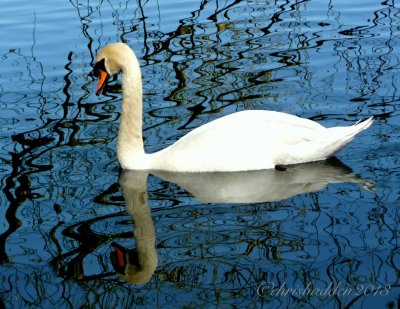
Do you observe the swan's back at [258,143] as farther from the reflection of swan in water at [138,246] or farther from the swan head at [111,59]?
the swan head at [111,59]

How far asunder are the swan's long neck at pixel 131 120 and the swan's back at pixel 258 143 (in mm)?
440

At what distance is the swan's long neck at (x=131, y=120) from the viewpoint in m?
7.39


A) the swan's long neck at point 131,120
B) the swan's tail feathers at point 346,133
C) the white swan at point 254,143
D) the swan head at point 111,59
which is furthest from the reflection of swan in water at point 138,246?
the swan's tail feathers at point 346,133

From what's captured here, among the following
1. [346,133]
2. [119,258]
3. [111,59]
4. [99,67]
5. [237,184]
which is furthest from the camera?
[99,67]

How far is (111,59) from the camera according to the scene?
7.53 metres

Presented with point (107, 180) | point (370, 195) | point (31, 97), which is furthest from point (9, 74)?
point (370, 195)

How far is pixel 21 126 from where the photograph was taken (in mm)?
8492

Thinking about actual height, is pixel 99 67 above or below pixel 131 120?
above

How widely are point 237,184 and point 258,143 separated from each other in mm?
402

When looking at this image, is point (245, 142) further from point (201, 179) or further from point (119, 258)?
point (119, 258)

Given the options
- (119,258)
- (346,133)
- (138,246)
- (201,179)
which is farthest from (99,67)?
(119,258)

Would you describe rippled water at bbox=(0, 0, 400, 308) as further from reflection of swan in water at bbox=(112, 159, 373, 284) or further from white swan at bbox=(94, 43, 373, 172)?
white swan at bbox=(94, 43, 373, 172)

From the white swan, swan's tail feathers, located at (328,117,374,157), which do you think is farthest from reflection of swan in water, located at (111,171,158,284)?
swan's tail feathers, located at (328,117,374,157)

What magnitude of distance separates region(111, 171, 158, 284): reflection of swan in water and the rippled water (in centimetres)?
1
